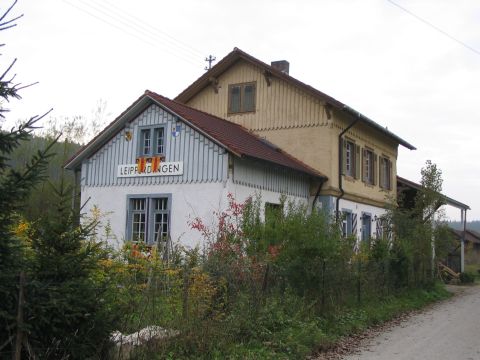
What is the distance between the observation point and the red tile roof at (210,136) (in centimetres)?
1639

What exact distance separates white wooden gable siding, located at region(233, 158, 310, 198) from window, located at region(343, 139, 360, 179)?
2.40m

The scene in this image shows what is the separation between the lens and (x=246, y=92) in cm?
2194

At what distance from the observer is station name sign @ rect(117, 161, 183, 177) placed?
16948 mm

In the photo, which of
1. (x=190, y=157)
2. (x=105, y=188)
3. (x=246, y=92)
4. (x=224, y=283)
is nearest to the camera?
(x=224, y=283)

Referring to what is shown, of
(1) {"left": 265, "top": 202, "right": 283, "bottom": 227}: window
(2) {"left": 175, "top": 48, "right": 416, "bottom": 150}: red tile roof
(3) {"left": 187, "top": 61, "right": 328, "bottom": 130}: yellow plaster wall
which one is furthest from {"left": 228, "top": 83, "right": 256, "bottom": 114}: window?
(1) {"left": 265, "top": 202, "right": 283, "bottom": 227}: window

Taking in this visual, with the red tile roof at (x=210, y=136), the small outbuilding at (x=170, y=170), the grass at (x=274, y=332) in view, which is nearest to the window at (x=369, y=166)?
the red tile roof at (x=210, y=136)

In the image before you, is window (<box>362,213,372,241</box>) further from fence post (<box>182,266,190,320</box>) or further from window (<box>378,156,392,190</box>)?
fence post (<box>182,266,190,320</box>)

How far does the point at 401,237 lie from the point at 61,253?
15391 mm

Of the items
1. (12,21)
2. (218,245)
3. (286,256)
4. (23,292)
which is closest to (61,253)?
(23,292)

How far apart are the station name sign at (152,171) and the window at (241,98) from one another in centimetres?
578

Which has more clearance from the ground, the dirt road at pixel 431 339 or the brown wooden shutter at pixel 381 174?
the brown wooden shutter at pixel 381 174

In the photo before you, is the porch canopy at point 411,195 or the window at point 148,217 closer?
the window at point 148,217

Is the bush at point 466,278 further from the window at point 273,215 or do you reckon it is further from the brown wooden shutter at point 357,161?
the window at point 273,215

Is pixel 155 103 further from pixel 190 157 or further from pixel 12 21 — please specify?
pixel 12 21
